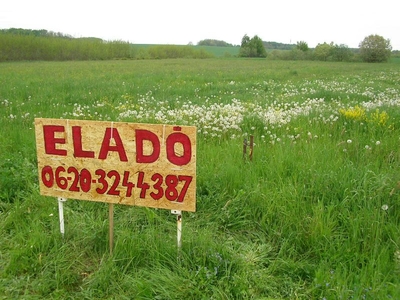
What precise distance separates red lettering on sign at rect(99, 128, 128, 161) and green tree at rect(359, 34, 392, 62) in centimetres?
6667

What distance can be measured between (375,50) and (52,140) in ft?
222

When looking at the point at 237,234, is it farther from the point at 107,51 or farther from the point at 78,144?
the point at 107,51

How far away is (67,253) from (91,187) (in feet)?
2.01

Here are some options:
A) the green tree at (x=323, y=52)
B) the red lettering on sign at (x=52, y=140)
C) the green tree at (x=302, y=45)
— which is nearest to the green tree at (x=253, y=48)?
the green tree at (x=302, y=45)

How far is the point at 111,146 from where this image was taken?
283cm

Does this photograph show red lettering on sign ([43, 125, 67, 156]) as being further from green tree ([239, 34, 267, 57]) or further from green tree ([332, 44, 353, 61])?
green tree ([239, 34, 267, 57])

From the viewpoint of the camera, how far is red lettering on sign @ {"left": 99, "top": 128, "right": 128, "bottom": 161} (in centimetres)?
280

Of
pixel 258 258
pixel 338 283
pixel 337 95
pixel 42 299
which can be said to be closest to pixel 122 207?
pixel 42 299

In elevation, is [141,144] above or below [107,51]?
below

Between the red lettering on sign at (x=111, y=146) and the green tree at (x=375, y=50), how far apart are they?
66669mm

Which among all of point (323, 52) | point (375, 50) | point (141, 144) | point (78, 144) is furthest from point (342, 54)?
point (78, 144)

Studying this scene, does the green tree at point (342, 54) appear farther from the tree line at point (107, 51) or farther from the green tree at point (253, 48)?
the green tree at point (253, 48)

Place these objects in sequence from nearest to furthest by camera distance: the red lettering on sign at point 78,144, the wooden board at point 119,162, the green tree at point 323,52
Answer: the wooden board at point 119,162
the red lettering on sign at point 78,144
the green tree at point 323,52

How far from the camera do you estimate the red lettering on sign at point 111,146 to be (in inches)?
110
